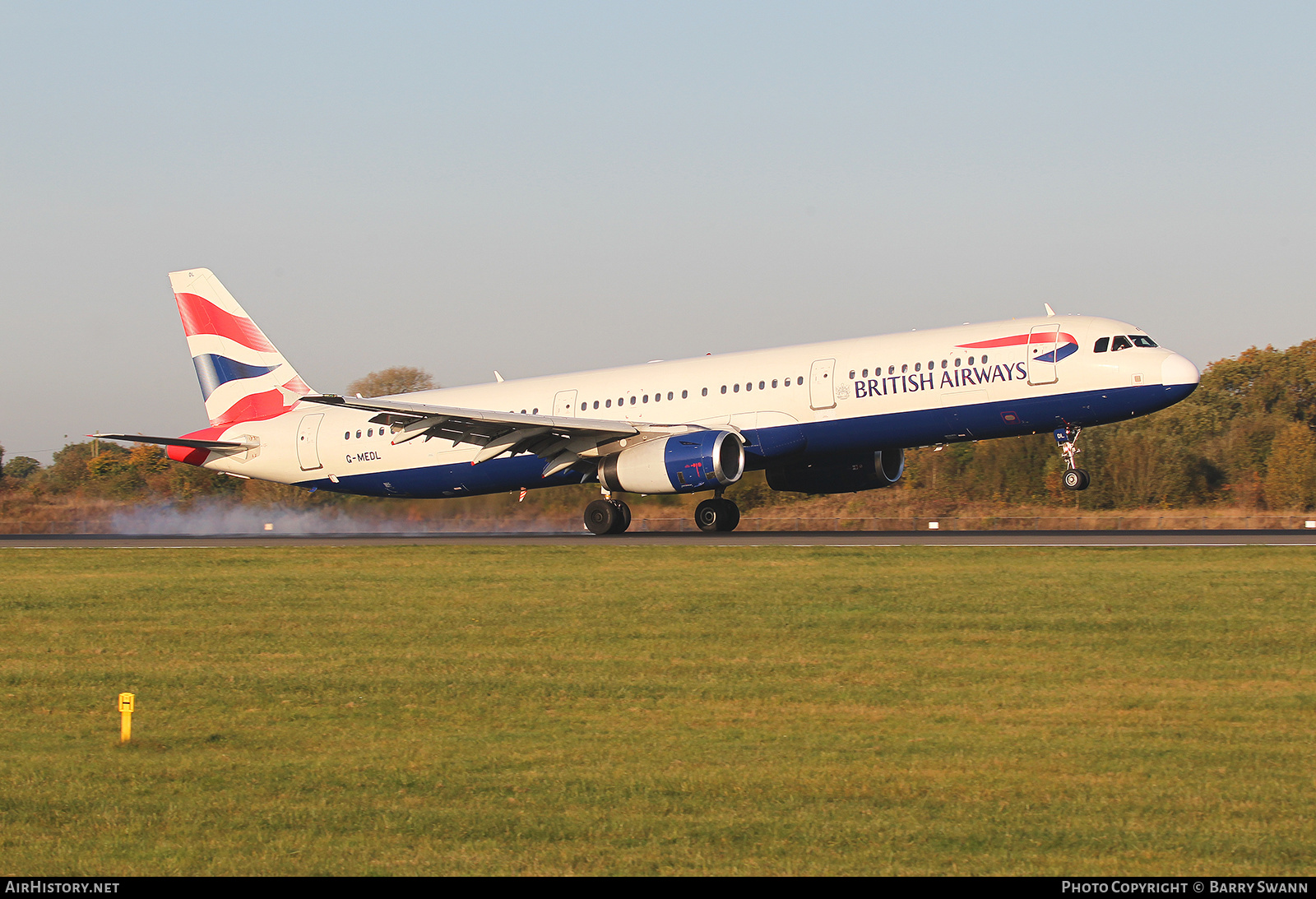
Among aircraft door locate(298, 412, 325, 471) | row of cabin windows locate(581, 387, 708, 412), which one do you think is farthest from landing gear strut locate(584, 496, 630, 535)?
aircraft door locate(298, 412, 325, 471)

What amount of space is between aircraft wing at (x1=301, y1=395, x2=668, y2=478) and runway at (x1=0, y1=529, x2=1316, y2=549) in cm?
233

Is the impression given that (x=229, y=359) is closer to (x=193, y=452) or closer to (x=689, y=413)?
(x=193, y=452)

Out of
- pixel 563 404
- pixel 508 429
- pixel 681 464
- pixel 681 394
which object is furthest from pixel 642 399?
pixel 681 464

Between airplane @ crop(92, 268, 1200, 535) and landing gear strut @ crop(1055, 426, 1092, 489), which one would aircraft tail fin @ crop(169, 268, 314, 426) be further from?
landing gear strut @ crop(1055, 426, 1092, 489)

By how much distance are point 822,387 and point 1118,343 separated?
6878 mm

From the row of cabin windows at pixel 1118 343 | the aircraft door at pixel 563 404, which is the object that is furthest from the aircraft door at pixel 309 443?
the row of cabin windows at pixel 1118 343

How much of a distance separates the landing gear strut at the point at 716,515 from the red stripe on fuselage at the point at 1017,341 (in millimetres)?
7826

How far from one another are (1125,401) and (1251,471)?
28.8m

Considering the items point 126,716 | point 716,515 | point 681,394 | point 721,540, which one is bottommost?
point 126,716

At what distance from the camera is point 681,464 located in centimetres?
3005

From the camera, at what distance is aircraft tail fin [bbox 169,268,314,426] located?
39.0 m

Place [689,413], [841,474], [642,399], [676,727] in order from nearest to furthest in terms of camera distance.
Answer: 1. [676,727]
2. [689,413]
3. [642,399]
4. [841,474]

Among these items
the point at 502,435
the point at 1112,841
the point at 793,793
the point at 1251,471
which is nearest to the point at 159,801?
the point at 793,793

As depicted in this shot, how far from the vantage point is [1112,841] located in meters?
6.95
